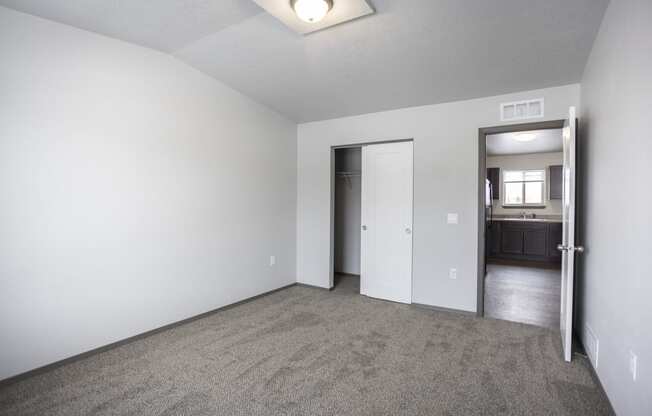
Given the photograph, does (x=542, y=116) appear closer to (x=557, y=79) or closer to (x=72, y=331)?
(x=557, y=79)

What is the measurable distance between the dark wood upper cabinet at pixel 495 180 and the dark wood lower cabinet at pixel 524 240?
3.02 ft

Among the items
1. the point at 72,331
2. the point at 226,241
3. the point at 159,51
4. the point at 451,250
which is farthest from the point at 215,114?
the point at 451,250

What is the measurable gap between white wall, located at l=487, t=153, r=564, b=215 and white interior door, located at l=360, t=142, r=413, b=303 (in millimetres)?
4826

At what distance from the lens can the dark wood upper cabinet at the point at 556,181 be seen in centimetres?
679

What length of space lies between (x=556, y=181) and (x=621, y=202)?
6.11 meters

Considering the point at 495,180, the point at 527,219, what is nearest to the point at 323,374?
the point at 527,219

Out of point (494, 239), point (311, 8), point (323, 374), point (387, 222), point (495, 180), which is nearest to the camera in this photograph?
point (311, 8)

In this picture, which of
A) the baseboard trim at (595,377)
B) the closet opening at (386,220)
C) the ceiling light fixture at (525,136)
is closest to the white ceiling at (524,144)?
the ceiling light fixture at (525,136)

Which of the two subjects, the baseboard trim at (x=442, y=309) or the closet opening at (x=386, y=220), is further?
the closet opening at (x=386, y=220)

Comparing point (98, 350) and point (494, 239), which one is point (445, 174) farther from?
point (494, 239)

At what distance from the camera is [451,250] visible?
139 inches

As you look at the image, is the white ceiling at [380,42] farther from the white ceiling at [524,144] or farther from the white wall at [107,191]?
the white ceiling at [524,144]

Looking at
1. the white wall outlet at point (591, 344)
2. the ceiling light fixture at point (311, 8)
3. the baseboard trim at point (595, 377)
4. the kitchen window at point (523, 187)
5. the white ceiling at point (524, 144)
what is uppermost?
the ceiling light fixture at point (311, 8)

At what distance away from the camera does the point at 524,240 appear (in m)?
6.68
